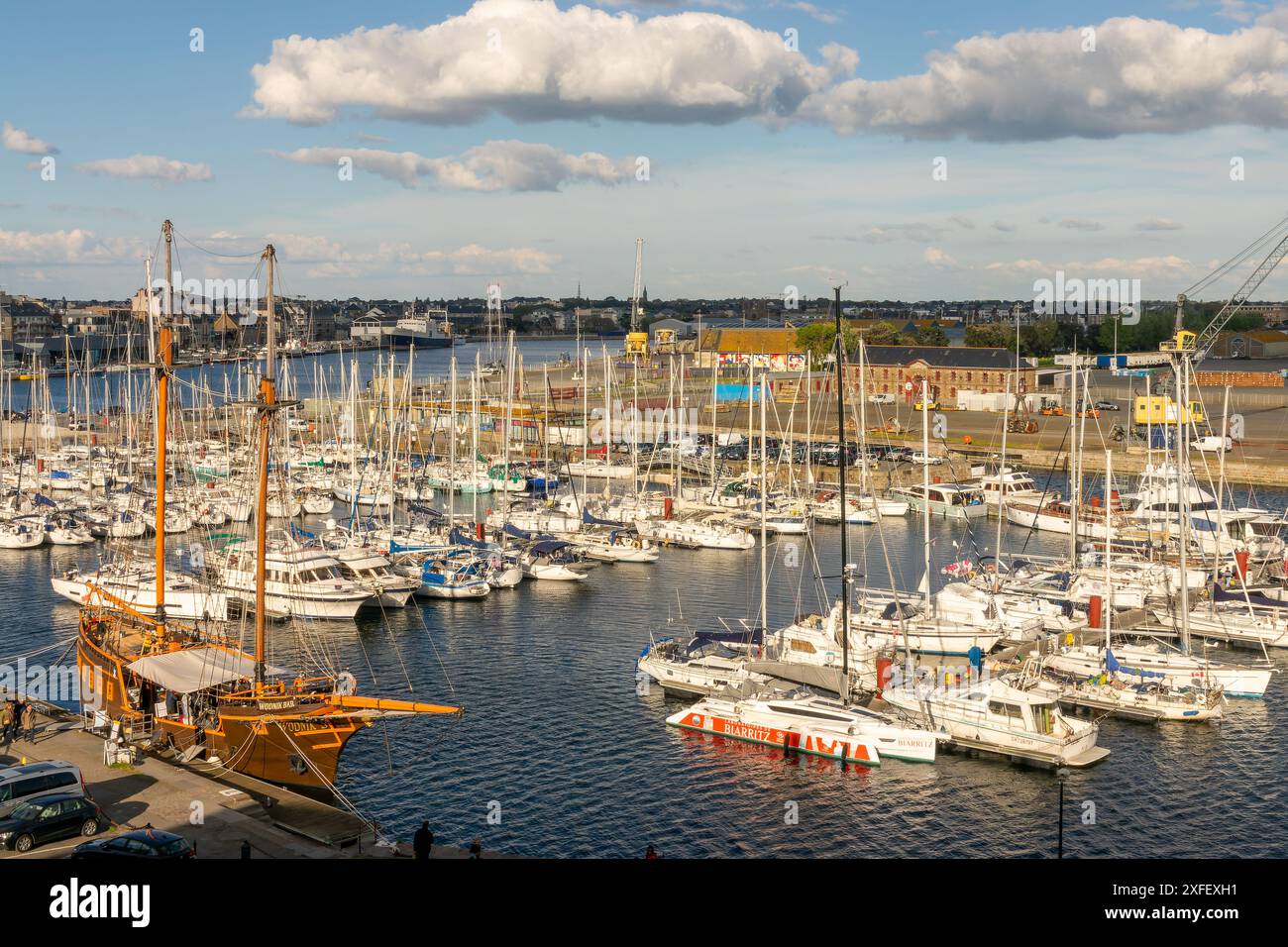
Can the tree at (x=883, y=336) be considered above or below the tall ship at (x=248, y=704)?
above

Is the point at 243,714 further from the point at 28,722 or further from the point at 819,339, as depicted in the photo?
the point at 819,339

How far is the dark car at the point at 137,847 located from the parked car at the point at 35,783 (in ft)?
8.71

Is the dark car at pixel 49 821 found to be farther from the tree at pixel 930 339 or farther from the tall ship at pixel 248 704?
the tree at pixel 930 339

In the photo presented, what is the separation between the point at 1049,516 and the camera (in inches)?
2502

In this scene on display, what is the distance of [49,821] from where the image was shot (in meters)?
20.9

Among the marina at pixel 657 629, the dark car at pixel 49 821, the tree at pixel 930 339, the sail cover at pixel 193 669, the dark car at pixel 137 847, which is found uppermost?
the tree at pixel 930 339

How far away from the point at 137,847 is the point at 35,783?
4031mm

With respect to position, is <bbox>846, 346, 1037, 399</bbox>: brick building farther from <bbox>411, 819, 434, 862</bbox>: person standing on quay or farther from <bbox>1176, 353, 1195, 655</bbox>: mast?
<bbox>411, 819, 434, 862</bbox>: person standing on quay

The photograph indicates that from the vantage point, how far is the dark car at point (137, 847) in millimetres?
18875

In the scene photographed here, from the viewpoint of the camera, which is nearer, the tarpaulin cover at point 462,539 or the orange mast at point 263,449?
the orange mast at point 263,449

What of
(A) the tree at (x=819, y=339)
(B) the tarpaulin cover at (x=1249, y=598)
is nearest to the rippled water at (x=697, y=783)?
(B) the tarpaulin cover at (x=1249, y=598)

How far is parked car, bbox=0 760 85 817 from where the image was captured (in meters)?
21.6
